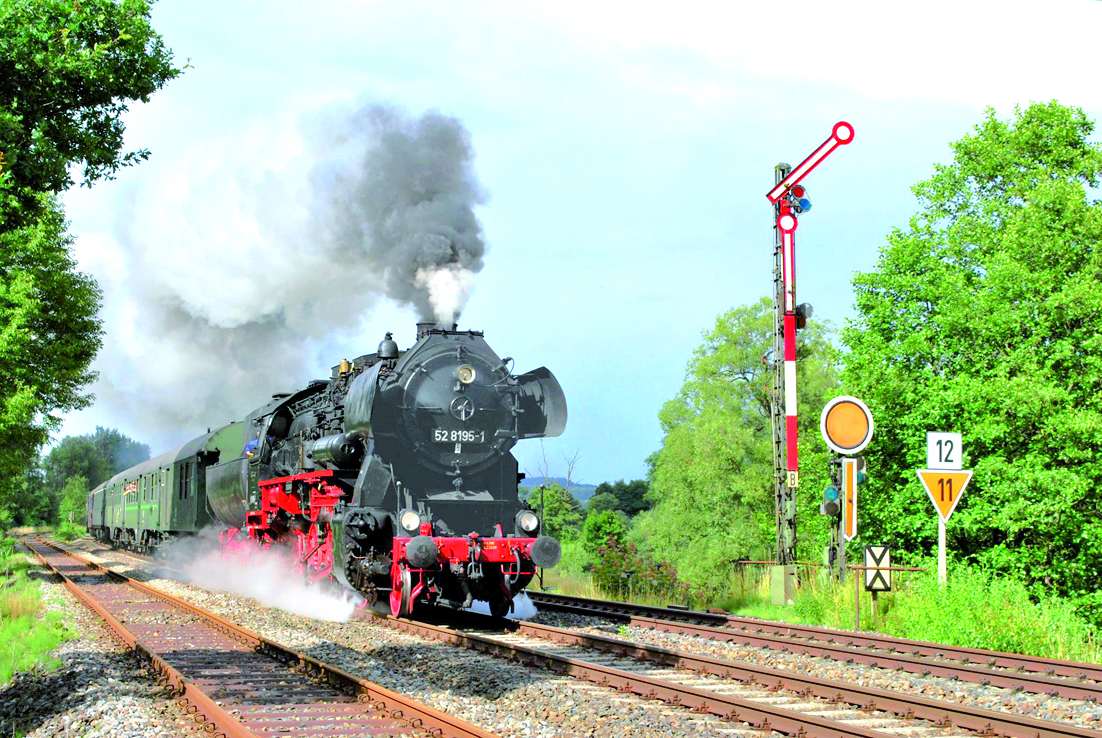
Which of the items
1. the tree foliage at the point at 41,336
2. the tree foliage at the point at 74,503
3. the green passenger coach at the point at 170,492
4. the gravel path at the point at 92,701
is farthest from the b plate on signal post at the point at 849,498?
the tree foliage at the point at 74,503

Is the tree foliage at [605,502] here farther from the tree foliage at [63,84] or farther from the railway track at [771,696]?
the tree foliage at [63,84]

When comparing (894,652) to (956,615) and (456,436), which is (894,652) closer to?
(956,615)

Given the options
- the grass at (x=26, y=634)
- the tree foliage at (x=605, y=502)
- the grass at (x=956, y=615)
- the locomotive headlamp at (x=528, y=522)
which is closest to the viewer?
the grass at (x=26, y=634)

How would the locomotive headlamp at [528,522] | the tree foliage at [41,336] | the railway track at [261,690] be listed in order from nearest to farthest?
the railway track at [261,690] → the locomotive headlamp at [528,522] → the tree foliage at [41,336]

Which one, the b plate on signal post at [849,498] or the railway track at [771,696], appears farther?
the b plate on signal post at [849,498]

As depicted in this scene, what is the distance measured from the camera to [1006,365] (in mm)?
18844

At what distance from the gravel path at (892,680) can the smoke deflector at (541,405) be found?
2.71 m

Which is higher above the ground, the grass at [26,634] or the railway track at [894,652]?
the railway track at [894,652]

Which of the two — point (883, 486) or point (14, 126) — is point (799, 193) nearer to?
point (883, 486)

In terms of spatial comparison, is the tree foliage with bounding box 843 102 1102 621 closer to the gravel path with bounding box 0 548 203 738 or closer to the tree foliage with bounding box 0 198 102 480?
the gravel path with bounding box 0 548 203 738

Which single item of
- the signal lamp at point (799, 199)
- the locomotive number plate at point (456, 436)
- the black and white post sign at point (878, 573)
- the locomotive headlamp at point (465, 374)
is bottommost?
the black and white post sign at point (878, 573)

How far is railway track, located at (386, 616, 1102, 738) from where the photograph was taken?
259 inches

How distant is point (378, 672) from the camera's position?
9.01m

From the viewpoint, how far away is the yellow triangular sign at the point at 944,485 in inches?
458
